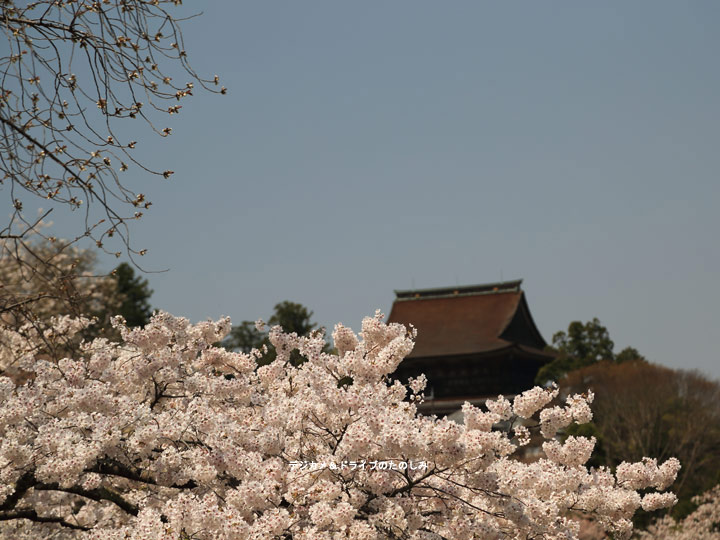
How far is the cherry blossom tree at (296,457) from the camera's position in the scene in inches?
215

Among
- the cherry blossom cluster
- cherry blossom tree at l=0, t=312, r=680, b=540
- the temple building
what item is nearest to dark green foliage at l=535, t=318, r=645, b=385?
the temple building

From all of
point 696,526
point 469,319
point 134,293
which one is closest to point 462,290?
point 469,319

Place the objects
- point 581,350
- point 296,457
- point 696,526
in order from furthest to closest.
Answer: point 581,350, point 696,526, point 296,457

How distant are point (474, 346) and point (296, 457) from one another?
120 ft

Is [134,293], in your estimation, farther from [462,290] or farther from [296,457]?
[296,457]

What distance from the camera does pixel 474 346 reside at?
4234cm

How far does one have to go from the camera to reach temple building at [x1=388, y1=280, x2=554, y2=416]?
41.6 metres

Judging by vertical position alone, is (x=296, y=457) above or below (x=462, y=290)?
below

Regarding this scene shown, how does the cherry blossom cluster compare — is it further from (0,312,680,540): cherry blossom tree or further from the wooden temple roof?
the wooden temple roof

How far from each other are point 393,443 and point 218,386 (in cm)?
265

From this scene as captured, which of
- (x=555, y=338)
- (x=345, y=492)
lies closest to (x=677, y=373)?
(x=555, y=338)

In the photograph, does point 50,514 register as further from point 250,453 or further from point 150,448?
point 250,453

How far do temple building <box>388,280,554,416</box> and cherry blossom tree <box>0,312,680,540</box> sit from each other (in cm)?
3148

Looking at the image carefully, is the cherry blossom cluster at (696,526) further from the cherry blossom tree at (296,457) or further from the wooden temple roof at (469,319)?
the wooden temple roof at (469,319)
